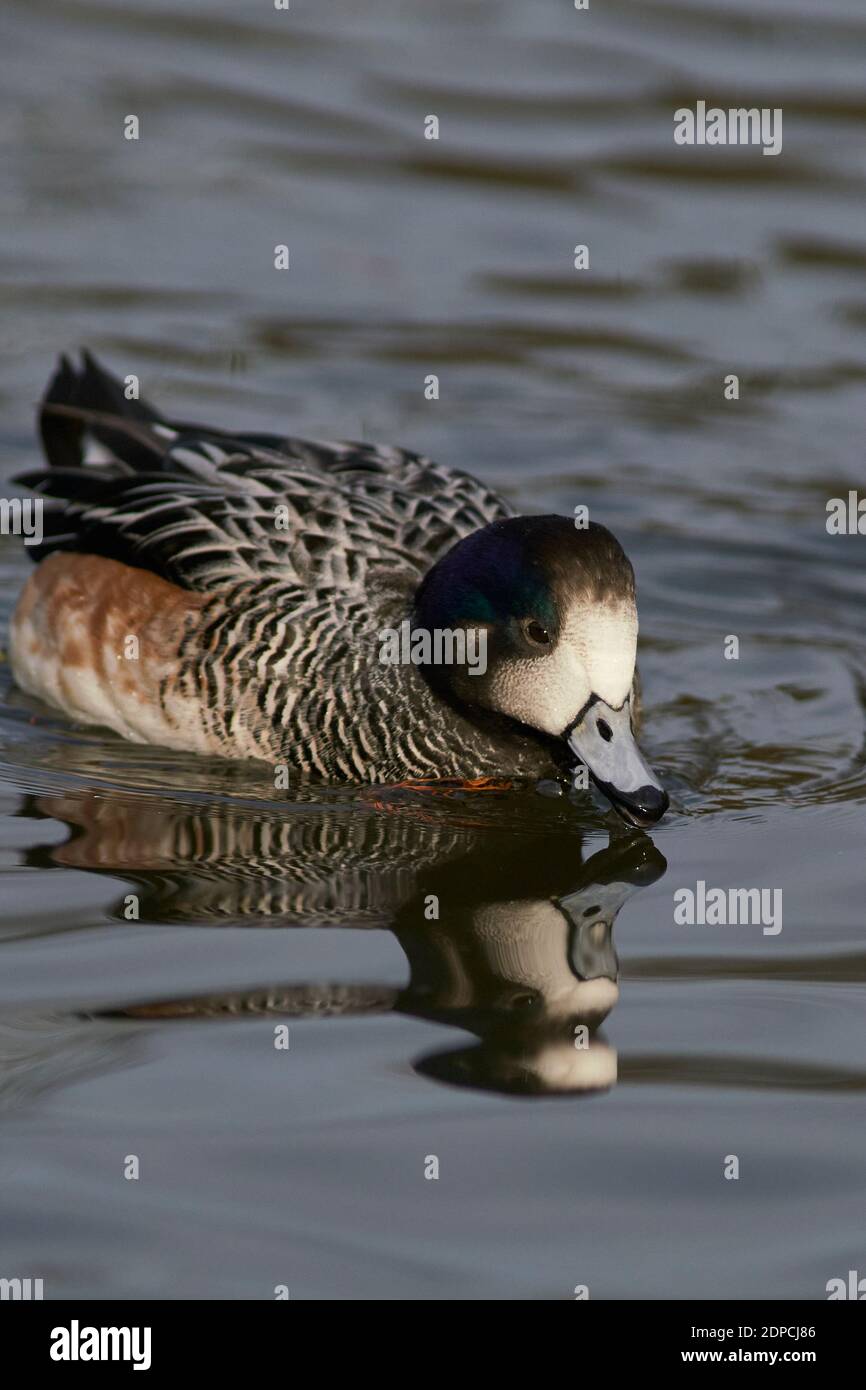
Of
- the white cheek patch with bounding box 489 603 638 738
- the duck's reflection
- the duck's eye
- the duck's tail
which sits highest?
the duck's tail

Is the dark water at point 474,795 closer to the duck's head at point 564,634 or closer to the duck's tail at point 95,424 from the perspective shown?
the duck's head at point 564,634

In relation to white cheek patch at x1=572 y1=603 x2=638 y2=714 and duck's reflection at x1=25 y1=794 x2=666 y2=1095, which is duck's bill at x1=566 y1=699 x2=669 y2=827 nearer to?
white cheek patch at x1=572 y1=603 x2=638 y2=714

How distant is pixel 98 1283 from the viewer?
4.59 meters

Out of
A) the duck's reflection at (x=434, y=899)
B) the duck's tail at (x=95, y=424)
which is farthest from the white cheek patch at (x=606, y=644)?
the duck's tail at (x=95, y=424)

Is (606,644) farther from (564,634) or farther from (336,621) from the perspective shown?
(336,621)

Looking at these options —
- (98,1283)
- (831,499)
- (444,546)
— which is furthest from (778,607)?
(98,1283)

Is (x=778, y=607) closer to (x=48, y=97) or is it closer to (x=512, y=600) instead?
(x=512, y=600)

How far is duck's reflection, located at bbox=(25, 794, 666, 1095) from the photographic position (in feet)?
18.6

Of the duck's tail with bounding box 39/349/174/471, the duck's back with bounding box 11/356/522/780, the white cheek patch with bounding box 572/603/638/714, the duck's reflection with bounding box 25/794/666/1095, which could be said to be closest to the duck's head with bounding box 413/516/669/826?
the white cheek patch with bounding box 572/603/638/714

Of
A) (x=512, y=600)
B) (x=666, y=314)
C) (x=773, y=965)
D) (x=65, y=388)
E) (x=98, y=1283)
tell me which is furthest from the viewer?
(x=666, y=314)

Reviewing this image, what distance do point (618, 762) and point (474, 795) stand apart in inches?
34.2

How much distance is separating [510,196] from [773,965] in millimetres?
9087

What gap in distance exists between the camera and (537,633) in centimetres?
692

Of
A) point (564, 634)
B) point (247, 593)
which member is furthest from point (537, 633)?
point (247, 593)
